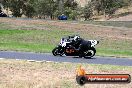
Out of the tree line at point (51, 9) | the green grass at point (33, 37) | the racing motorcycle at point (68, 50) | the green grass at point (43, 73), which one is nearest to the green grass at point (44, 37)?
the green grass at point (33, 37)

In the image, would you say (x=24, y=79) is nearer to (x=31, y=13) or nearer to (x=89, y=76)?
(x=89, y=76)

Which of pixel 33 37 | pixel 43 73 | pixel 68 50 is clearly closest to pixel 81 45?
pixel 68 50

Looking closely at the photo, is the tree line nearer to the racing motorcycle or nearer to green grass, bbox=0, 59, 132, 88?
the racing motorcycle

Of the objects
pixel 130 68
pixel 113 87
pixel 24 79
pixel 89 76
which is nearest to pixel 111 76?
pixel 89 76

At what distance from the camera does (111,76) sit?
13188 millimetres

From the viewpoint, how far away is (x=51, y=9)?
283 ft

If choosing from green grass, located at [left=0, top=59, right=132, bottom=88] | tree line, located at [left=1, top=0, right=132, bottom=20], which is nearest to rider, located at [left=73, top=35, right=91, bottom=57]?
green grass, located at [left=0, top=59, right=132, bottom=88]

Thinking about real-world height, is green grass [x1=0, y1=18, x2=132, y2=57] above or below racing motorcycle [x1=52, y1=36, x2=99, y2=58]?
below

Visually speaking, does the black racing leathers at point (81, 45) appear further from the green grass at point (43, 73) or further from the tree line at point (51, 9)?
the tree line at point (51, 9)

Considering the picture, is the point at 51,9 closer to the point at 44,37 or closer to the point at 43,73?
the point at 44,37

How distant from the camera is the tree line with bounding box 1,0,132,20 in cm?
8406

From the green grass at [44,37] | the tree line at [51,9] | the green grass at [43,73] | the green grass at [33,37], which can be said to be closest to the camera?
the green grass at [43,73]

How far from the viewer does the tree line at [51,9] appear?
84062 mm

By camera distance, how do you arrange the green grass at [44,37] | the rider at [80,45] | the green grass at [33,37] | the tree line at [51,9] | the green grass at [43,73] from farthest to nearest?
the tree line at [51,9]
the green grass at [33,37]
the green grass at [44,37]
the rider at [80,45]
the green grass at [43,73]
